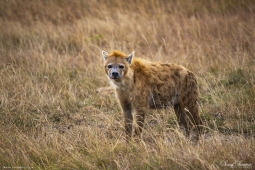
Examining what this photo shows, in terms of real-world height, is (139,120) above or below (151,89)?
below

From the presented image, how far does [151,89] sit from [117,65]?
0.55 m

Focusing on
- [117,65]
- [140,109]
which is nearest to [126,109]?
[140,109]

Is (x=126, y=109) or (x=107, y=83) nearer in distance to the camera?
(x=126, y=109)

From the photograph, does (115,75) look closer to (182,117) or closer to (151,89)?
(151,89)

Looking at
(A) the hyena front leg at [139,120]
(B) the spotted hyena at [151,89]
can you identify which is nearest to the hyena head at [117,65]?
(B) the spotted hyena at [151,89]

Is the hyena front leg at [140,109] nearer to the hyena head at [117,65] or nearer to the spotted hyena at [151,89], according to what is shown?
the spotted hyena at [151,89]

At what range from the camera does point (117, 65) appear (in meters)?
4.70

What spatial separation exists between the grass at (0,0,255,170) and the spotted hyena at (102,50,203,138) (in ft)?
0.75

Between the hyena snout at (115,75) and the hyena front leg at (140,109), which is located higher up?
the hyena snout at (115,75)

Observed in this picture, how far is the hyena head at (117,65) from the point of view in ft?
15.1

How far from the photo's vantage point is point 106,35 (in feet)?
28.8

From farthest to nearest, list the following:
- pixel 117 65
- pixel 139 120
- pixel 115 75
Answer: pixel 117 65 < pixel 115 75 < pixel 139 120

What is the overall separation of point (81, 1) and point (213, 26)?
4810 mm

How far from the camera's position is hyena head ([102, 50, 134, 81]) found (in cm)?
459
